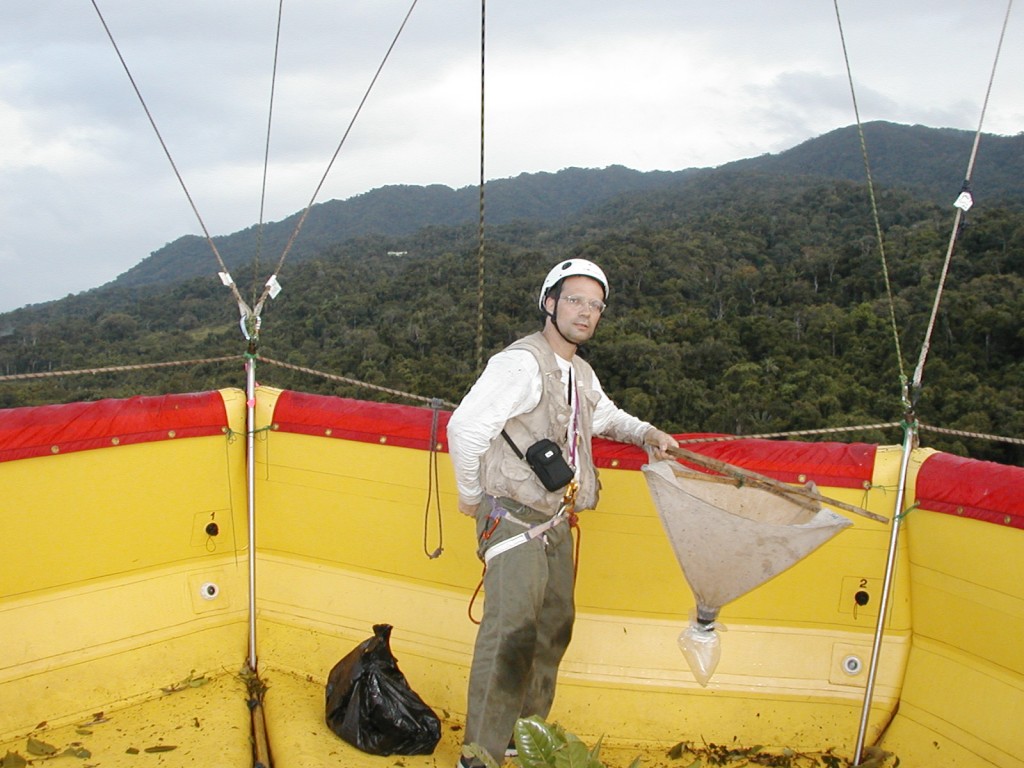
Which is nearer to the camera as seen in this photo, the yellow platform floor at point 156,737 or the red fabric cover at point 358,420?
the yellow platform floor at point 156,737

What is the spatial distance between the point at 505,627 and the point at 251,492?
1.54m

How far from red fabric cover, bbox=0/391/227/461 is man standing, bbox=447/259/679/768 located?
1424mm

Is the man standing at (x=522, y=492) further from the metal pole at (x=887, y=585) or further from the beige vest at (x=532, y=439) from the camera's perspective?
the metal pole at (x=887, y=585)

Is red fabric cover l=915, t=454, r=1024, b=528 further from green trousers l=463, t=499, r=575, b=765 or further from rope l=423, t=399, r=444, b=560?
rope l=423, t=399, r=444, b=560

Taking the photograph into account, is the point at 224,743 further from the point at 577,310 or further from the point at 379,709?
the point at 577,310

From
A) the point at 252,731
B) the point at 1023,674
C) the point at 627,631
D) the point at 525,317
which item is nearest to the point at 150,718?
the point at 252,731

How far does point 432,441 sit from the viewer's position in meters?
3.48

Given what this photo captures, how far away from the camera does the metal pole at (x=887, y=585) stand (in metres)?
3.09

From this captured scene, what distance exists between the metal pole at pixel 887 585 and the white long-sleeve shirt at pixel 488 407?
1472 millimetres

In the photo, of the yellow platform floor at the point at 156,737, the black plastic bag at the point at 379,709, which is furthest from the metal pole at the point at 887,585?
the yellow platform floor at the point at 156,737

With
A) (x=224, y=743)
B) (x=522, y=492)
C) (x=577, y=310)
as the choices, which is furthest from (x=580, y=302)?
(x=224, y=743)

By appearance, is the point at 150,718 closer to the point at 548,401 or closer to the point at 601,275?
the point at 548,401

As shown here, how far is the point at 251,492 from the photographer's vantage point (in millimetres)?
3682

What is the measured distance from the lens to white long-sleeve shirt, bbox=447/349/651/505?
103 inches
